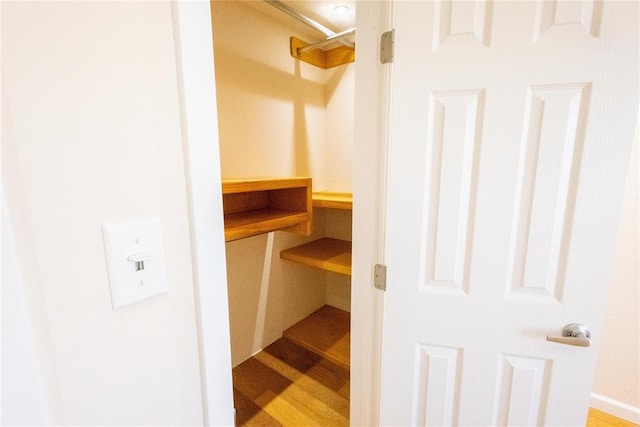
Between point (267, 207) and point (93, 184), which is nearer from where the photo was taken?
point (93, 184)

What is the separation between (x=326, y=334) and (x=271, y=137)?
1466 mm

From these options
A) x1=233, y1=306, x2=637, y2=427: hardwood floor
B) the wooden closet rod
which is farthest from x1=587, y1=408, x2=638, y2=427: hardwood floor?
the wooden closet rod

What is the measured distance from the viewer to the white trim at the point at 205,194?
0.42 metres

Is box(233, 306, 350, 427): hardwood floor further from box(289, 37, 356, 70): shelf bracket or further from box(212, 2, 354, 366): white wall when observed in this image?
box(289, 37, 356, 70): shelf bracket

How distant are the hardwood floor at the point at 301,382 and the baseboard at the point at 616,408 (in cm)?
2

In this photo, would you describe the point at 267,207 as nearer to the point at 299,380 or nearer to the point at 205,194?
the point at 299,380

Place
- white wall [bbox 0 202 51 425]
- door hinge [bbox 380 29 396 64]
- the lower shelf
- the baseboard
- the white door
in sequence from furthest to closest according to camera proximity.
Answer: the lower shelf → the baseboard → door hinge [bbox 380 29 396 64] → the white door → white wall [bbox 0 202 51 425]

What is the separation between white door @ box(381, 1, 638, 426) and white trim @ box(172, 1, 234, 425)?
23.3 inches

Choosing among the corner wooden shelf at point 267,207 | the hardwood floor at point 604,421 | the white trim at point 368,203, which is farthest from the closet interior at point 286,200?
the hardwood floor at point 604,421

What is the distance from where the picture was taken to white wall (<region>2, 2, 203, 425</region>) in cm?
30

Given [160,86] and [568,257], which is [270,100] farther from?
[568,257]

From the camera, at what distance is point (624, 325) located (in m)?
1.40

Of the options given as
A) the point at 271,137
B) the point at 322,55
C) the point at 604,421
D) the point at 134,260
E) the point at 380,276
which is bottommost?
the point at 604,421

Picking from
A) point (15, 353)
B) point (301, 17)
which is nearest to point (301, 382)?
point (15, 353)
